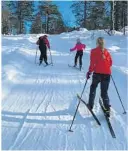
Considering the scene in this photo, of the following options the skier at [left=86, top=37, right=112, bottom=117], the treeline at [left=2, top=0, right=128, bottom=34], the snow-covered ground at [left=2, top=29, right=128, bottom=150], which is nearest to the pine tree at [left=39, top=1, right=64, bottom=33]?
the treeline at [left=2, top=0, right=128, bottom=34]

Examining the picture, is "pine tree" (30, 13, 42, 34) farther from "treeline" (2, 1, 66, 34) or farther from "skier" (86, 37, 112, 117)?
"skier" (86, 37, 112, 117)

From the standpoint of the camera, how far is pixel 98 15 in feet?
173

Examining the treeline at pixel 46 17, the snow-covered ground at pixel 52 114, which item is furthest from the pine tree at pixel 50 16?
the snow-covered ground at pixel 52 114

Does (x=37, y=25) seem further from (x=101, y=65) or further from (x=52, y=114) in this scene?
(x=101, y=65)

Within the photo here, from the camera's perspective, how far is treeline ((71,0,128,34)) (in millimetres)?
47312

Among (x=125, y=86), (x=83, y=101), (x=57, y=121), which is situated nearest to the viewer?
(x=57, y=121)

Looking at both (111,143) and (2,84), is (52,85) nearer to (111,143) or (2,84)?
(2,84)

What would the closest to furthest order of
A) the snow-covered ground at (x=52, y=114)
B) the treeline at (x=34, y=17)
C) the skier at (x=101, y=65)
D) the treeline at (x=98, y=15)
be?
the snow-covered ground at (x=52, y=114) → the skier at (x=101, y=65) → the treeline at (x=98, y=15) → the treeline at (x=34, y=17)

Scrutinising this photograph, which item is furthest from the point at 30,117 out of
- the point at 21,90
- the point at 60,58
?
the point at 60,58

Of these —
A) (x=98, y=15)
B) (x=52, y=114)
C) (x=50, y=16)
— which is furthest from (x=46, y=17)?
(x=52, y=114)

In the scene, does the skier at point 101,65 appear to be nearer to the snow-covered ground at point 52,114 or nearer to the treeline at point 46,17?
the snow-covered ground at point 52,114

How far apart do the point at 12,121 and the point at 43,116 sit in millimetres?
807

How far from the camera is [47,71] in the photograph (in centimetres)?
1622

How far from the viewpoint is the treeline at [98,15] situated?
47312mm
